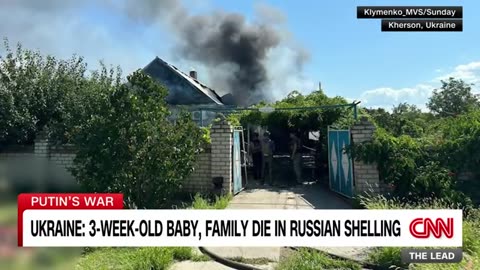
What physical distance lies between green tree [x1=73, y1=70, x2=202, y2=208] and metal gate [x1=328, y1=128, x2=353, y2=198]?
3.41 metres

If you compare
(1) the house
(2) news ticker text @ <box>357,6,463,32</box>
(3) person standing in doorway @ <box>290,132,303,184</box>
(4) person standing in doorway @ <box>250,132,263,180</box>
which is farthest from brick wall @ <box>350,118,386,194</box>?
(1) the house

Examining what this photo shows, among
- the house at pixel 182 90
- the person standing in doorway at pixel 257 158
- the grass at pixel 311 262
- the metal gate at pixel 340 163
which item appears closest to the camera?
the grass at pixel 311 262

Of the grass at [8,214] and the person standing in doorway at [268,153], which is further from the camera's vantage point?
the person standing in doorway at [268,153]

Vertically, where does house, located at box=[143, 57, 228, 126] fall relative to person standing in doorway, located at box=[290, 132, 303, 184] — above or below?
above

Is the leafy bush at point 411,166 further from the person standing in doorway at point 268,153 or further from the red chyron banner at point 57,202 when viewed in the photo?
the red chyron banner at point 57,202

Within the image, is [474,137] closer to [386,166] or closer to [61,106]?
[386,166]

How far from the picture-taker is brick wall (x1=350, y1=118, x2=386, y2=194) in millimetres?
7297

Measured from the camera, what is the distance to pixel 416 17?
4.45 meters

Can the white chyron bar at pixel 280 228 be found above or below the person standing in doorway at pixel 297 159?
below

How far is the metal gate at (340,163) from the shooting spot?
777cm

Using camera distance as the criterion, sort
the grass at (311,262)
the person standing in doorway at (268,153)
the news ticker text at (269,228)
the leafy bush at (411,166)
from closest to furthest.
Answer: the grass at (311,262) < the news ticker text at (269,228) < the leafy bush at (411,166) < the person standing in doorway at (268,153)

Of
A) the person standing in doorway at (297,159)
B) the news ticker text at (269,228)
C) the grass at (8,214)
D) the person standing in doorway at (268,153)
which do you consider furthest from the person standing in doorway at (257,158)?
the grass at (8,214)

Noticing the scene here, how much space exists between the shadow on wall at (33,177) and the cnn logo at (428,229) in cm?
372

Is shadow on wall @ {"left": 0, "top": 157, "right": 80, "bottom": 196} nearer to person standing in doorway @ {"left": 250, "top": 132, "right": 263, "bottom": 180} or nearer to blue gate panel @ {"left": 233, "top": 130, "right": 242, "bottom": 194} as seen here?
blue gate panel @ {"left": 233, "top": 130, "right": 242, "bottom": 194}
